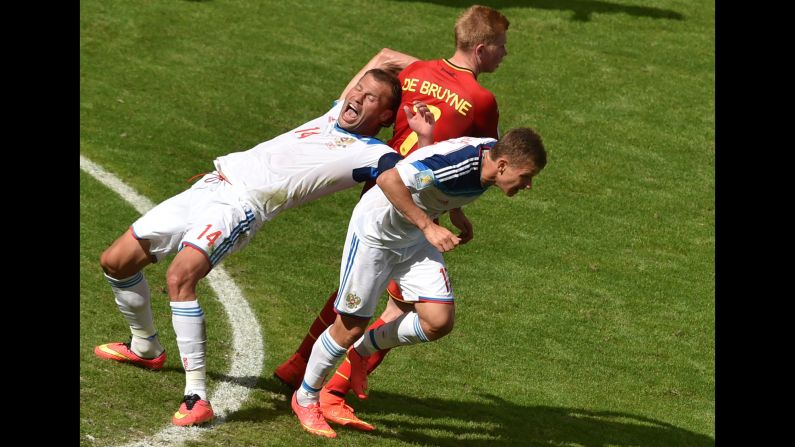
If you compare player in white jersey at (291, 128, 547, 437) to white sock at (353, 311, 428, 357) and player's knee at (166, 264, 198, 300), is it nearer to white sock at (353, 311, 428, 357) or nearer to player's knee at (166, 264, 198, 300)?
white sock at (353, 311, 428, 357)

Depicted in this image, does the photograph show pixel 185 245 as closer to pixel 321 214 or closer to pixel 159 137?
pixel 321 214

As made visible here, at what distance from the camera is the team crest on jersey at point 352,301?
721 centimetres

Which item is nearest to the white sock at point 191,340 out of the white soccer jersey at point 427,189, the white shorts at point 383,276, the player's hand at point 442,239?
the white shorts at point 383,276

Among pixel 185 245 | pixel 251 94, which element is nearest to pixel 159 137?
pixel 251 94

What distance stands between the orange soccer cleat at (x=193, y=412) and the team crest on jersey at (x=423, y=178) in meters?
1.92

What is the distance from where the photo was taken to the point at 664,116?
51.3 feet

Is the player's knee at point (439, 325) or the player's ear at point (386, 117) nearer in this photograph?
the player's knee at point (439, 325)

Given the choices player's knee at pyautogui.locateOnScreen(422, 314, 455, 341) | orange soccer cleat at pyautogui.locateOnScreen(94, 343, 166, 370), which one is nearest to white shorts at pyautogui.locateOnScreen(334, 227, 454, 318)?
player's knee at pyautogui.locateOnScreen(422, 314, 455, 341)

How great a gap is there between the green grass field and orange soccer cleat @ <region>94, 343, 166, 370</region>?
0.32 feet

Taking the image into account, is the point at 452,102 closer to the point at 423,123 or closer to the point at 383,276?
the point at 423,123

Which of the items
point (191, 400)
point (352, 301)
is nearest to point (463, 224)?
point (352, 301)

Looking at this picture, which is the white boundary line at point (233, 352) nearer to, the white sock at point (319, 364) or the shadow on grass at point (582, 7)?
the white sock at point (319, 364)

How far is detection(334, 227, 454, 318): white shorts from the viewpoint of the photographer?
282 inches
